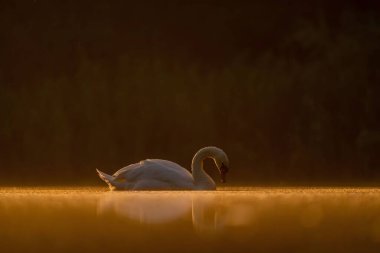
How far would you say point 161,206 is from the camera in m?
14.6

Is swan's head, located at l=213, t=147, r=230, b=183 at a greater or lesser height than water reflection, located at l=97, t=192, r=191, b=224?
greater

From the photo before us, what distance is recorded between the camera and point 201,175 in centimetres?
2014

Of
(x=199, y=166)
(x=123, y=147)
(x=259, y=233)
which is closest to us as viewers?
(x=259, y=233)

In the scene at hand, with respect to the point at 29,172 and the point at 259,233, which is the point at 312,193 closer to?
the point at 259,233

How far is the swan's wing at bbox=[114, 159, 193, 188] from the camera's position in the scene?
19.2 m

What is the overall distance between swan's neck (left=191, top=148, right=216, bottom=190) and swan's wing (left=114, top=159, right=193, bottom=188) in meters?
0.21

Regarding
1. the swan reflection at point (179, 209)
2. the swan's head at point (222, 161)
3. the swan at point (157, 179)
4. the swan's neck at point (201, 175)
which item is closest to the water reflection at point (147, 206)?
the swan reflection at point (179, 209)

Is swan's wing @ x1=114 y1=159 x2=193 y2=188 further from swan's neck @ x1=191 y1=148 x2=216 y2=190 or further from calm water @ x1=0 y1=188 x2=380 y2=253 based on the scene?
calm water @ x1=0 y1=188 x2=380 y2=253

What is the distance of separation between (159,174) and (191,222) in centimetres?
693

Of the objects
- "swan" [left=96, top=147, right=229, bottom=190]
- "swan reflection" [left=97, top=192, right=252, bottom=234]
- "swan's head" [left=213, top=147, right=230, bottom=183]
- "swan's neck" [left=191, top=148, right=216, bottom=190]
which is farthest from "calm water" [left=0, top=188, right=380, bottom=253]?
"swan's head" [left=213, top=147, right=230, bottom=183]

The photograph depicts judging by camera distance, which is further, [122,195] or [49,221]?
[122,195]

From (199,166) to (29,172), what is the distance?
5.86 m

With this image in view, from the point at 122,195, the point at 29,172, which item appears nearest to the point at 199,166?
the point at 122,195

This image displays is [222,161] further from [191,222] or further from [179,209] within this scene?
[191,222]
